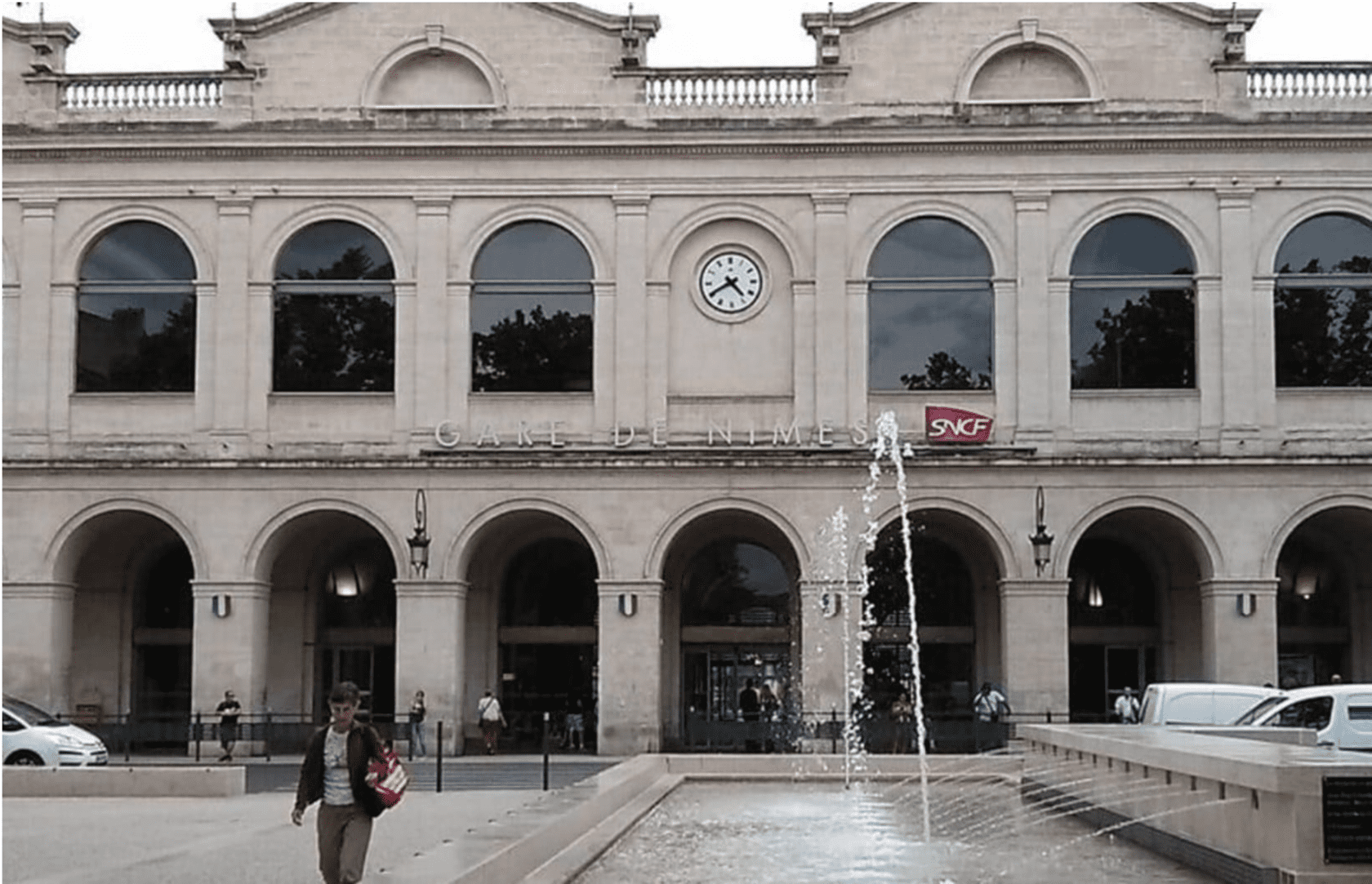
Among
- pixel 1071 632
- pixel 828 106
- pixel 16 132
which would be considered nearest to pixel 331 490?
pixel 16 132

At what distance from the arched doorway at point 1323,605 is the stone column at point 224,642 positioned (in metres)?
21.1

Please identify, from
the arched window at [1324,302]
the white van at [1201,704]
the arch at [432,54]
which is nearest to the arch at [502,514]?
the arch at [432,54]

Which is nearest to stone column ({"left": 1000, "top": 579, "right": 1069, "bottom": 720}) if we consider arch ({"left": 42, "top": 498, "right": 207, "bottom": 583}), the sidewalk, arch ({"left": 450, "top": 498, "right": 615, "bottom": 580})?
arch ({"left": 450, "top": 498, "right": 615, "bottom": 580})

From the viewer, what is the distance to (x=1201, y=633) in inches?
1527

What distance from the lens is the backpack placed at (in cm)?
1195

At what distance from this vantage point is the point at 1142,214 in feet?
124

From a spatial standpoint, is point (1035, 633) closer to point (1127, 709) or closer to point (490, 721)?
point (1127, 709)

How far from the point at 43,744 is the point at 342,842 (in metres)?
19.9

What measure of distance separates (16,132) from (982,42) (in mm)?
19564

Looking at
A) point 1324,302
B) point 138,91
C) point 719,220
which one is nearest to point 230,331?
point 138,91

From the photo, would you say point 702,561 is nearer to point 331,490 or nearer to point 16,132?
point 331,490

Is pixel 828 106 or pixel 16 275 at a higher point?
pixel 828 106

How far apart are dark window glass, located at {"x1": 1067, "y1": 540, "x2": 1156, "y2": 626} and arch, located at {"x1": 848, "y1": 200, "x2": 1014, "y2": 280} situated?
7.02 metres

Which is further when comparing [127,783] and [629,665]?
[629,665]
